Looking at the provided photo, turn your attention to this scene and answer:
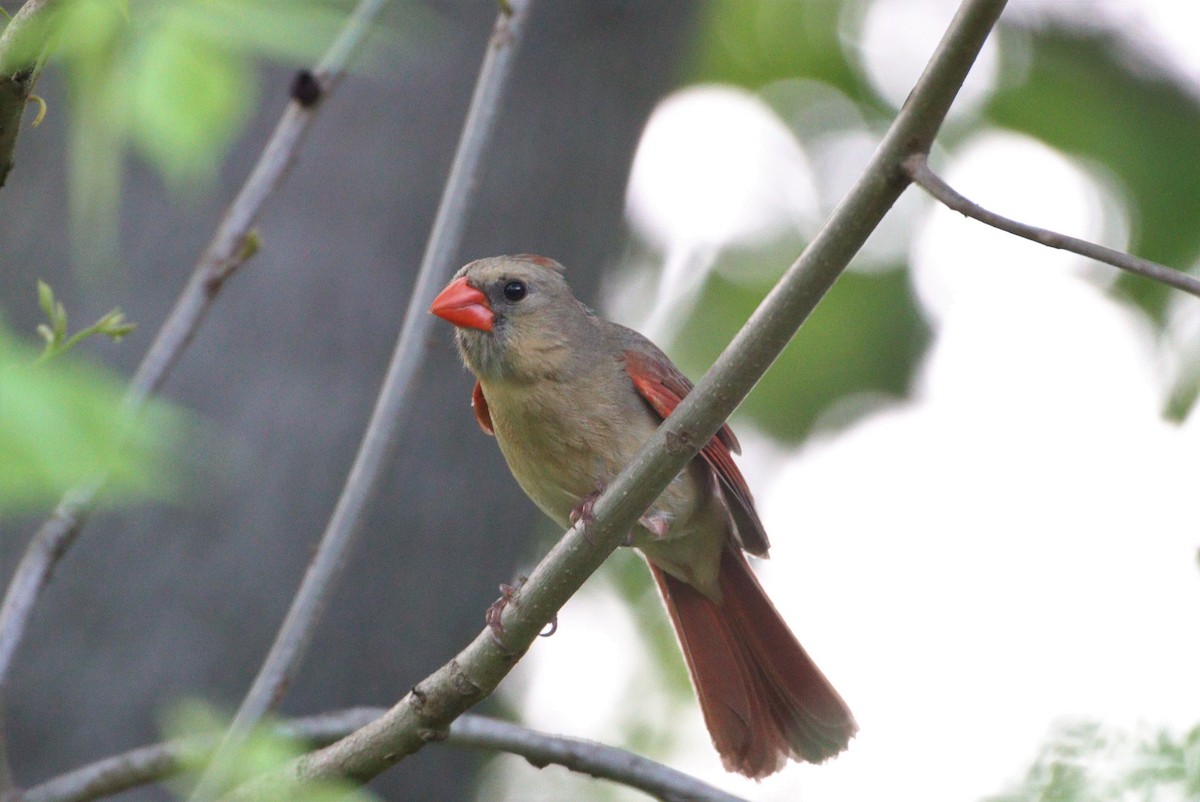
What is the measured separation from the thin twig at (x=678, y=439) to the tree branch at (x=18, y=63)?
0.92 m

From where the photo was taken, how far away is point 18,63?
1606mm

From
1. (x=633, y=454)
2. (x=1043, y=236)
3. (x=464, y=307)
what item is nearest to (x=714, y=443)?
(x=633, y=454)

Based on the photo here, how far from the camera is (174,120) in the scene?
145 centimetres

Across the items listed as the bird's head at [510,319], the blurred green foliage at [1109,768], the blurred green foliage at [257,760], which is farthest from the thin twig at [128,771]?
the blurred green foliage at [1109,768]

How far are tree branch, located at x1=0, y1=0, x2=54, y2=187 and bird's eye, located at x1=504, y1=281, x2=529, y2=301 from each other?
175cm

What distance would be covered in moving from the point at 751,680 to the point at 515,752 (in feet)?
3.78

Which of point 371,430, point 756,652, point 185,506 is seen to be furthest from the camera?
point 185,506

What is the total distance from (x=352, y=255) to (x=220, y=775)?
265 cm

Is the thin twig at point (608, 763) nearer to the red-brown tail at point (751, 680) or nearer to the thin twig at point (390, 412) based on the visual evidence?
the thin twig at point (390, 412)

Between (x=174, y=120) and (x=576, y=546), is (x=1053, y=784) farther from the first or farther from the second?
(x=174, y=120)

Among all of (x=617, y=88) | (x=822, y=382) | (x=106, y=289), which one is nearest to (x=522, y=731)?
(x=106, y=289)

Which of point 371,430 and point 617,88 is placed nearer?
point 371,430

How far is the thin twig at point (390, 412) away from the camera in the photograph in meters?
2.47

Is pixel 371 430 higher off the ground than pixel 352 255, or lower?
lower
